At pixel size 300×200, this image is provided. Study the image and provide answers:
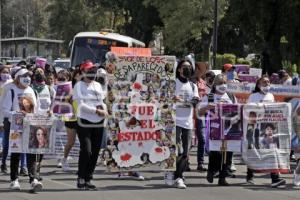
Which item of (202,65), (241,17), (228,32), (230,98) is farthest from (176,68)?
(228,32)

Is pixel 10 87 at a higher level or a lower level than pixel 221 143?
higher

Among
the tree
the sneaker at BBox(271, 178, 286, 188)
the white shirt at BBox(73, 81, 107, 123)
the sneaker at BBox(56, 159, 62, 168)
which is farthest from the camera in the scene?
the tree

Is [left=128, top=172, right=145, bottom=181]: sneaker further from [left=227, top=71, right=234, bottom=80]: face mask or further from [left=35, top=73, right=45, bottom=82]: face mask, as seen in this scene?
[left=227, top=71, right=234, bottom=80]: face mask

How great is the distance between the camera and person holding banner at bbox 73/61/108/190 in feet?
36.6

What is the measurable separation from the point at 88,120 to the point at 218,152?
246cm

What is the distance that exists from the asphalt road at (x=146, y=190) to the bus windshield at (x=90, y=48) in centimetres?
1644

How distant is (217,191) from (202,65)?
608 cm

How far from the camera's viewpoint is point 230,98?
493 inches

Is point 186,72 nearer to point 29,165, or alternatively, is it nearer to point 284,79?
point 29,165

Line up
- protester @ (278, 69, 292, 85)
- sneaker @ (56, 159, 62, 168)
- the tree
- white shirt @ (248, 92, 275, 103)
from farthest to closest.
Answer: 1. the tree
2. protester @ (278, 69, 292, 85)
3. sneaker @ (56, 159, 62, 168)
4. white shirt @ (248, 92, 275, 103)

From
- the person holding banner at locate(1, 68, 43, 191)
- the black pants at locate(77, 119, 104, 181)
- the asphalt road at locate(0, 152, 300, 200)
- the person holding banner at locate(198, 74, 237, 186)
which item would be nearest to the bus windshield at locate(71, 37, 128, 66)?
the asphalt road at locate(0, 152, 300, 200)

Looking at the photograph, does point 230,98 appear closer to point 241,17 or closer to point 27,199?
point 27,199

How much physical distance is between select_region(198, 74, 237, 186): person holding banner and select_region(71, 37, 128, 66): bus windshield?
17541 millimetres

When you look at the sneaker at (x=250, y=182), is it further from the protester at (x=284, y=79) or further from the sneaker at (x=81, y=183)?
the protester at (x=284, y=79)
